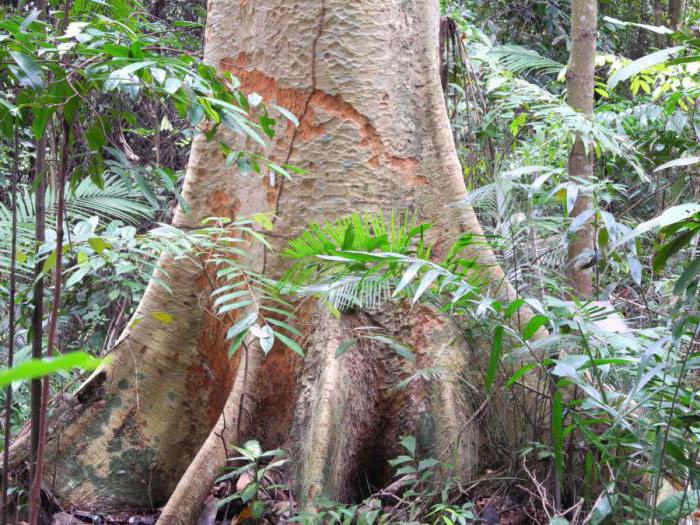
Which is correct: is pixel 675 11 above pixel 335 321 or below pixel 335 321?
above

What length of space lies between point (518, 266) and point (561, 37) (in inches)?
190

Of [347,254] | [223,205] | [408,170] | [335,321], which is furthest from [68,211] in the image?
[347,254]

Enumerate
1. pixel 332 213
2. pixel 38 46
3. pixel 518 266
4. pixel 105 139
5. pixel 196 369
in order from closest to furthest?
pixel 38 46, pixel 105 139, pixel 518 266, pixel 332 213, pixel 196 369

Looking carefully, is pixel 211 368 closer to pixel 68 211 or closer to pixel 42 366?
pixel 68 211

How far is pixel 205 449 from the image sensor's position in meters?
2.61

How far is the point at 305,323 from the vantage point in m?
2.71

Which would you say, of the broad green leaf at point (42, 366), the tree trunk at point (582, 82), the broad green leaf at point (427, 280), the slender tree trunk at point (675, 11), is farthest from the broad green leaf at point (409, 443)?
the slender tree trunk at point (675, 11)

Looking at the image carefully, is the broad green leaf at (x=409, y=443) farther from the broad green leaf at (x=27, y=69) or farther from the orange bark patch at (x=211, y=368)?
the broad green leaf at (x=27, y=69)

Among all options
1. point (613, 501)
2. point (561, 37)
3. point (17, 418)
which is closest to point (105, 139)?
point (613, 501)

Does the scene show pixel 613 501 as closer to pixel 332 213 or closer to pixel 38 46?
pixel 332 213

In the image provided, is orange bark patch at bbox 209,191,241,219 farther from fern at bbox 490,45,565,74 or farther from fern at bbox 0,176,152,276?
fern at bbox 490,45,565,74

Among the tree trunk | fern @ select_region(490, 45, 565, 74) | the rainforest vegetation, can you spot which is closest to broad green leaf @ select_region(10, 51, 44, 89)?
the rainforest vegetation

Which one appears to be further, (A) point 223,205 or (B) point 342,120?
(A) point 223,205

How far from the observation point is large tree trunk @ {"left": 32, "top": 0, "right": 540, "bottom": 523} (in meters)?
2.61
